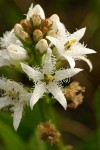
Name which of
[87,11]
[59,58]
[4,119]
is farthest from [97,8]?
[59,58]

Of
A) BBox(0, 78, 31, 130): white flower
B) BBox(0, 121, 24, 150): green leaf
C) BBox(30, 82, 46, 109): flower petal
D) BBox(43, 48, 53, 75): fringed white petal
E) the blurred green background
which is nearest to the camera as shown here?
BBox(30, 82, 46, 109): flower petal

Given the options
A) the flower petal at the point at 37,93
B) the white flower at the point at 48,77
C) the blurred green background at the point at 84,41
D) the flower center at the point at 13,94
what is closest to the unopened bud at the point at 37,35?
the white flower at the point at 48,77

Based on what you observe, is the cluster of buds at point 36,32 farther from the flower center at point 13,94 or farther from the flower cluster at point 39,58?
the flower center at point 13,94

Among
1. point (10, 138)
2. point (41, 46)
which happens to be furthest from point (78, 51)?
point (10, 138)

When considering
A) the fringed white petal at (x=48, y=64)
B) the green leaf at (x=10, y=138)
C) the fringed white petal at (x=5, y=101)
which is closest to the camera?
the fringed white petal at (x=48, y=64)

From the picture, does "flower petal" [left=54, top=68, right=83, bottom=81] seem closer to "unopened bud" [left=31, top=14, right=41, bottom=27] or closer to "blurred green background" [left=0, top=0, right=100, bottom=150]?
"unopened bud" [left=31, top=14, right=41, bottom=27]

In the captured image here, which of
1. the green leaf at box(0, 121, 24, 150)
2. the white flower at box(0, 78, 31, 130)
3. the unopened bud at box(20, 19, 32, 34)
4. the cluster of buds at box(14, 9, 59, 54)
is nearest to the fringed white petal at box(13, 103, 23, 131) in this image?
the white flower at box(0, 78, 31, 130)

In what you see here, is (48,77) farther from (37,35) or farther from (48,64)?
(37,35)
